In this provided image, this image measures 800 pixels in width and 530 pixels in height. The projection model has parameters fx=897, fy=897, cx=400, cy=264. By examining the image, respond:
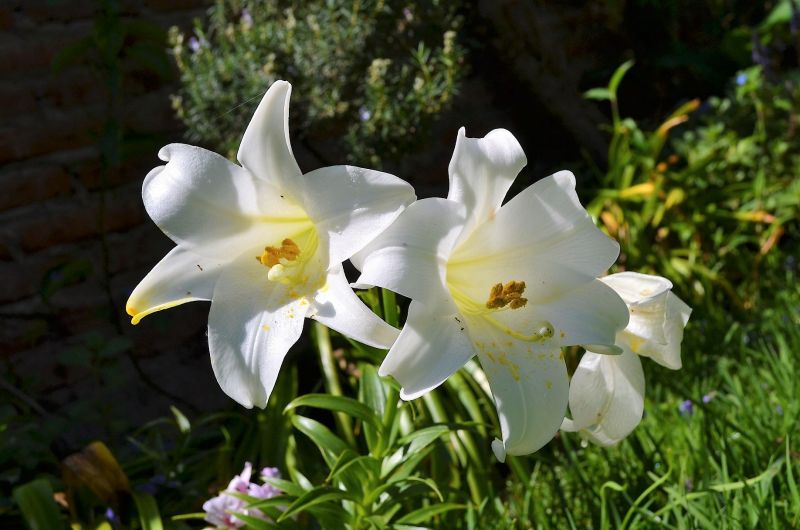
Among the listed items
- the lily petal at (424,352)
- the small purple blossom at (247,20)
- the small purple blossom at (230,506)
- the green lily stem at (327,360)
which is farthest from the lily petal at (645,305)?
the small purple blossom at (247,20)

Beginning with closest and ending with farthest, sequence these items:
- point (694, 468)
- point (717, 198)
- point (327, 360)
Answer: point (694, 468) < point (327, 360) < point (717, 198)

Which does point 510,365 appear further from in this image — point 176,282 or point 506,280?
point 176,282

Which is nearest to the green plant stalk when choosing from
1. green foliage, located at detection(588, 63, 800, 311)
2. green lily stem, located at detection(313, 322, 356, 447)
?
green lily stem, located at detection(313, 322, 356, 447)

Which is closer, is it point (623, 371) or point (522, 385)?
point (522, 385)

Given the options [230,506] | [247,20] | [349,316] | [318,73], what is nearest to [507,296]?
[349,316]

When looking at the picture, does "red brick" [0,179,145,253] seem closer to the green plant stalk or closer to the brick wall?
the brick wall

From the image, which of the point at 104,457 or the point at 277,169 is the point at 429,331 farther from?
the point at 104,457

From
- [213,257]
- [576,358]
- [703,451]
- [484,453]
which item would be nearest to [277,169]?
[213,257]
